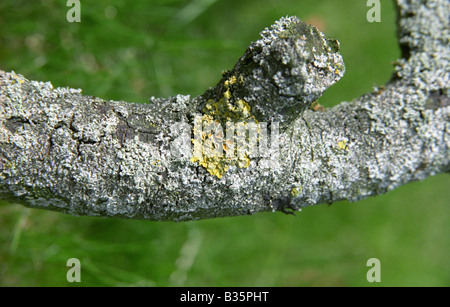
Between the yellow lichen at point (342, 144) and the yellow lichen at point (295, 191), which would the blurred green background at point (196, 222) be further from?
the yellow lichen at point (295, 191)

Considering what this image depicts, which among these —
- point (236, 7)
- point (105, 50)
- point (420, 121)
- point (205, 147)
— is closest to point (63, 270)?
point (105, 50)

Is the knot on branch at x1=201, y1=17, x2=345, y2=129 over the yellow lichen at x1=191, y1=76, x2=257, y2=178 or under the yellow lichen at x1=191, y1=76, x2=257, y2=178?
over

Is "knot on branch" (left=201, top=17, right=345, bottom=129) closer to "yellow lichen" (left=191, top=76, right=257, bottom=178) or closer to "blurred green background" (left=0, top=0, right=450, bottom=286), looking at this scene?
"yellow lichen" (left=191, top=76, right=257, bottom=178)

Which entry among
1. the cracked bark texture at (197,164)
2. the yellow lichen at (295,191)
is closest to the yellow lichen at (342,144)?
the cracked bark texture at (197,164)

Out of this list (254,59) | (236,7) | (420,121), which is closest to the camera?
(254,59)

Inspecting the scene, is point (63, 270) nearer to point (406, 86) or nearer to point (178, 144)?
point (178, 144)

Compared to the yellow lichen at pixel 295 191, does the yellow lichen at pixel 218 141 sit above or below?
above

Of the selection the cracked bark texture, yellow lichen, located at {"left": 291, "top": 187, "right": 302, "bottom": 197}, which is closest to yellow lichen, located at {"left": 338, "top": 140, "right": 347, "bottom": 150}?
the cracked bark texture
